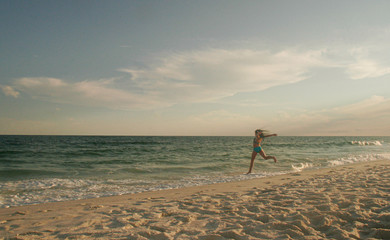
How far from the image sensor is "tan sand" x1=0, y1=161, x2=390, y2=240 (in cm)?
335

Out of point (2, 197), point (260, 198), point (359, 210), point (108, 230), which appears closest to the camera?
point (108, 230)

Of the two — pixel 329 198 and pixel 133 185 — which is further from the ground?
pixel 329 198

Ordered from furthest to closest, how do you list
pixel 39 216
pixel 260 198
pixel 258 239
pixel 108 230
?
pixel 260 198
pixel 39 216
pixel 108 230
pixel 258 239

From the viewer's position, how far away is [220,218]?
13.2 feet

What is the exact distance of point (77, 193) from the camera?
705cm

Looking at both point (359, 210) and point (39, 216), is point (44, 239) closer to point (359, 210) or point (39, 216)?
point (39, 216)

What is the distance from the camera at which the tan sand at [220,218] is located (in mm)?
3353

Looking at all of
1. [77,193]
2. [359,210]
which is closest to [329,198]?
[359,210]

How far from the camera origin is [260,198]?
541cm

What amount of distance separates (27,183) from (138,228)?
684 cm

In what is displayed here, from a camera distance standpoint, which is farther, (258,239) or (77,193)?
(77,193)

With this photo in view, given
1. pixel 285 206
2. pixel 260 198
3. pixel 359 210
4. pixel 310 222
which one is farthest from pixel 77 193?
pixel 359 210

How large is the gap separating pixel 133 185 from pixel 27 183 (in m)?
3.63

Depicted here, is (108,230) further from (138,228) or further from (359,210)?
(359,210)
